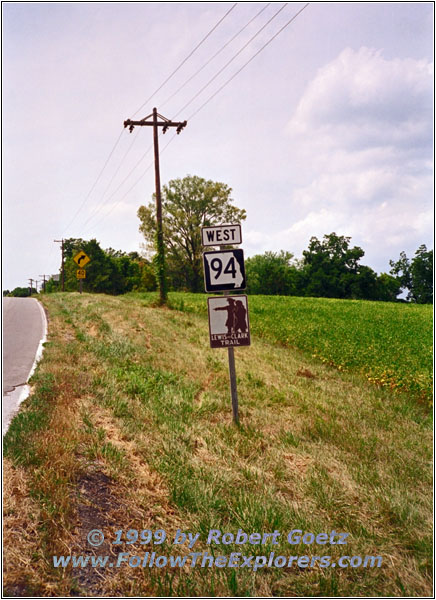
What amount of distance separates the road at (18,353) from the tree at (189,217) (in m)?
33.5

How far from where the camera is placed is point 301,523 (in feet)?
10.0

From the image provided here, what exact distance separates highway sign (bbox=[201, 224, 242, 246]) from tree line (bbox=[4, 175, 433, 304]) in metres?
42.7

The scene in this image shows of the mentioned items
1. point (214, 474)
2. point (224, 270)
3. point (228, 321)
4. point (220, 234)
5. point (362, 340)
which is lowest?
point (362, 340)

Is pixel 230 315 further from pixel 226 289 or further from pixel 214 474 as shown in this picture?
pixel 214 474

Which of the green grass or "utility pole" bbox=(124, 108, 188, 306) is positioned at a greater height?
"utility pole" bbox=(124, 108, 188, 306)

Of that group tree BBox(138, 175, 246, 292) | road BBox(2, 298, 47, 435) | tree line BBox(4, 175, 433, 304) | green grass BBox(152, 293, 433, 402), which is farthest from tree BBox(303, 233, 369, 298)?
road BBox(2, 298, 47, 435)

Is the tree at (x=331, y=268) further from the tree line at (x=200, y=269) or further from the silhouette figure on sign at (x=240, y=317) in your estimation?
the silhouette figure on sign at (x=240, y=317)

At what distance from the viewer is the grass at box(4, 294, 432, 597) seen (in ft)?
8.26

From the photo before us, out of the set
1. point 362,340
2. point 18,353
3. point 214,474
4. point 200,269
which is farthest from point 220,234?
point 200,269

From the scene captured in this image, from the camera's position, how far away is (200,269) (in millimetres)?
49031

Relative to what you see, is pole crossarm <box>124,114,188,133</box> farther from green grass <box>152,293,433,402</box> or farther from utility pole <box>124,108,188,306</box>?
green grass <box>152,293,433,402</box>

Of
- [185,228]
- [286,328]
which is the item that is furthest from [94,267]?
[286,328]

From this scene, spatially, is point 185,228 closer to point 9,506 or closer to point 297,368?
point 297,368

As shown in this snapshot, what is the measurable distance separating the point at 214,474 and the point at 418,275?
261ft
